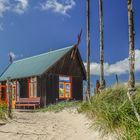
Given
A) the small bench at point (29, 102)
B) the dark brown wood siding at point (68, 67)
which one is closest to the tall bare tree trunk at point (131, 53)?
the dark brown wood siding at point (68, 67)

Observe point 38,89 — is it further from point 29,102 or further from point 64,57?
point 64,57

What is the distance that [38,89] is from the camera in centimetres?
2998

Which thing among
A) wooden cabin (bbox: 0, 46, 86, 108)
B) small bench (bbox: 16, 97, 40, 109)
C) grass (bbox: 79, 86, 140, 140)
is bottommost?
small bench (bbox: 16, 97, 40, 109)

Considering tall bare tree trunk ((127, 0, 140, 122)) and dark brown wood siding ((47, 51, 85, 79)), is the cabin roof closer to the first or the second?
dark brown wood siding ((47, 51, 85, 79))

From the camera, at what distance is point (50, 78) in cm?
2977

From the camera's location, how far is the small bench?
29.2 metres

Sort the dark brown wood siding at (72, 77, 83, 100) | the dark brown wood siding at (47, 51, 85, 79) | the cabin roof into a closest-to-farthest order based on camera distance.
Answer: the cabin roof
the dark brown wood siding at (47, 51, 85, 79)
the dark brown wood siding at (72, 77, 83, 100)

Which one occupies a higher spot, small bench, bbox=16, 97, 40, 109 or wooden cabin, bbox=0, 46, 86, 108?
wooden cabin, bbox=0, 46, 86, 108

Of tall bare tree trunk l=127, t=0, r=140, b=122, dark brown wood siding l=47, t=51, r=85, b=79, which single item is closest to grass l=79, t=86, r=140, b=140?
tall bare tree trunk l=127, t=0, r=140, b=122

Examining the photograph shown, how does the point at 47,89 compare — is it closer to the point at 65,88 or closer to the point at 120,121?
the point at 65,88

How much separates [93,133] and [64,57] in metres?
20.6

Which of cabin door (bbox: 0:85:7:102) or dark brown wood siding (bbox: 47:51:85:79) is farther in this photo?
cabin door (bbox: 0:85:7:102)

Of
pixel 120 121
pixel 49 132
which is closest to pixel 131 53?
pixel 120 121

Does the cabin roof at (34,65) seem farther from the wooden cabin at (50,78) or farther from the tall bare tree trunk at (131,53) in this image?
the tall bare tree trunk at (131,53)
